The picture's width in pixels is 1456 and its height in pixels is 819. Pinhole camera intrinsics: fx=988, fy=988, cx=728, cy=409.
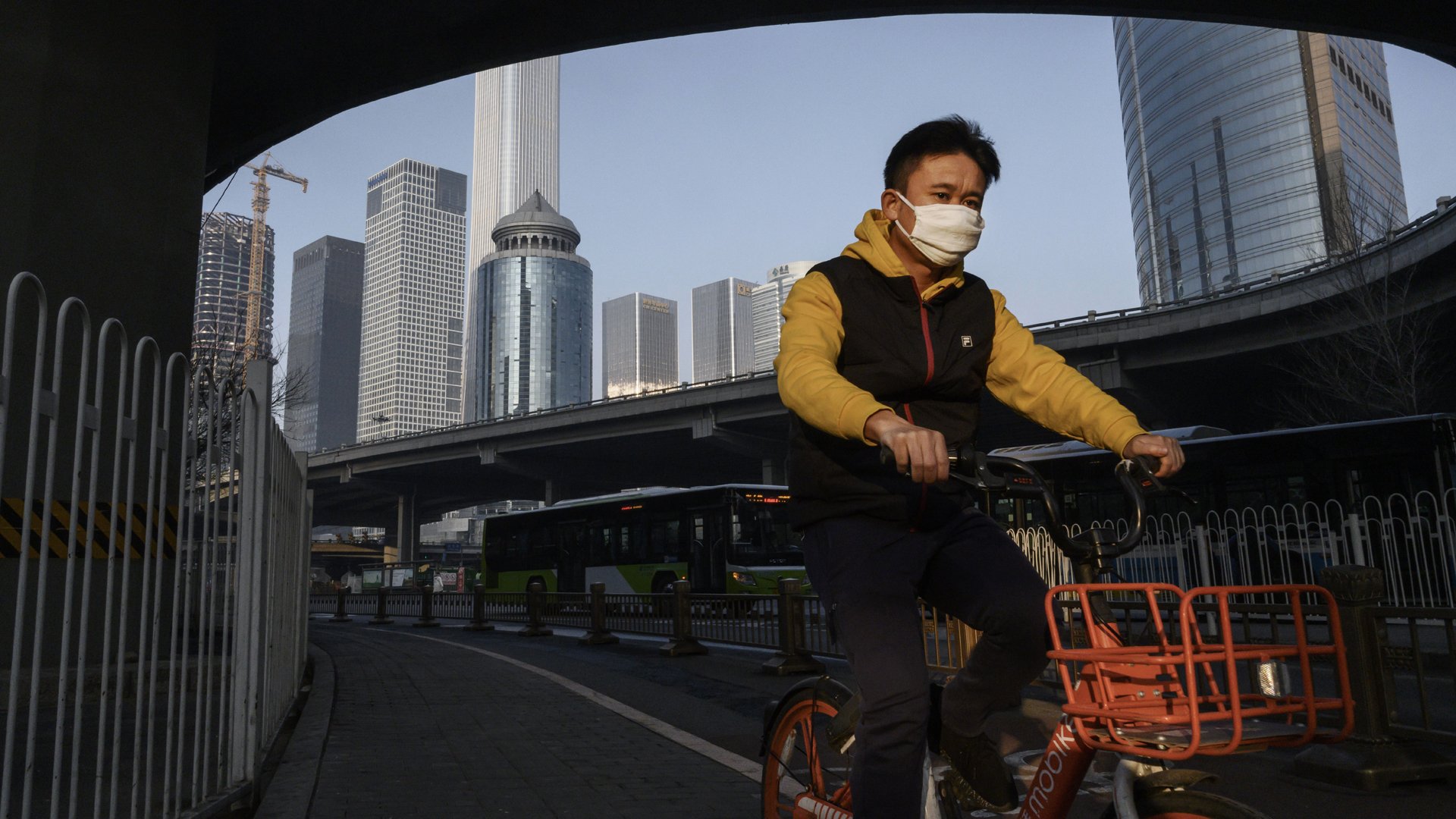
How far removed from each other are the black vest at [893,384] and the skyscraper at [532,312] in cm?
17253

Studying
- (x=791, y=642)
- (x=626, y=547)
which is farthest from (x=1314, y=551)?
(x=626, y=547)

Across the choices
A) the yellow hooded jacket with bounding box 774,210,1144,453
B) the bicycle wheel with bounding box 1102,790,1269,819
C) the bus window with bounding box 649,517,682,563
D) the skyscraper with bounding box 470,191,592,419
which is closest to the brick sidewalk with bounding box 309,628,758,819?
the yellow hooded jacket with bounding box 774,210,1144,453

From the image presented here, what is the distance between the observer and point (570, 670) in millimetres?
11477

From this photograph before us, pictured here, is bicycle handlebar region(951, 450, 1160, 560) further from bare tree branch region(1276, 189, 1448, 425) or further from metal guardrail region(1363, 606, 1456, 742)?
bare tree branch region(1276, 189, 1448, 425)

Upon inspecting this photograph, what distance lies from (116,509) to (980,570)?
8.42 feet

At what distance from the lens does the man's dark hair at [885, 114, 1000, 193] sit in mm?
2615

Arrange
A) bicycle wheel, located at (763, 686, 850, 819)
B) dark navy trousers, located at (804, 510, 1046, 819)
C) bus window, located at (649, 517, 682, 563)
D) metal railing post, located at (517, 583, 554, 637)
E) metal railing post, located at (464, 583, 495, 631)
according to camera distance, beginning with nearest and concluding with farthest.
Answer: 1. dark navy trousers, located at (804, 510, 1046, 819)
2. bicycle wheel, located at (763, 686, 850, 819)
3. metal railing post, located at (517, 583, 554, 637)
4. metal railing post, located at (464, 583, 495, 631)
5. bus window, located at (649, 517, 682, 563)

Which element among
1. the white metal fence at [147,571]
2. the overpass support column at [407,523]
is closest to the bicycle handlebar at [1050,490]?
the white metal fence at [147,571]

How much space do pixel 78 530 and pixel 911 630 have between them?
8.09 feet

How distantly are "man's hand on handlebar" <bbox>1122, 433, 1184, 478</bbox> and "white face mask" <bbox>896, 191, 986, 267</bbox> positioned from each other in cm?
66

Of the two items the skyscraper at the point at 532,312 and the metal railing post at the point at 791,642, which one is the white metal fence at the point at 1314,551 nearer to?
the metal railing post at the point at 791,642

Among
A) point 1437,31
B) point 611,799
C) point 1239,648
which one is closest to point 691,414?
point 1437,31

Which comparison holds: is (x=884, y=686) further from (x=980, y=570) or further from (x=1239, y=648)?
(x=1239, y=648)

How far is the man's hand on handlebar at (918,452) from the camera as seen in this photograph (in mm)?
1855
